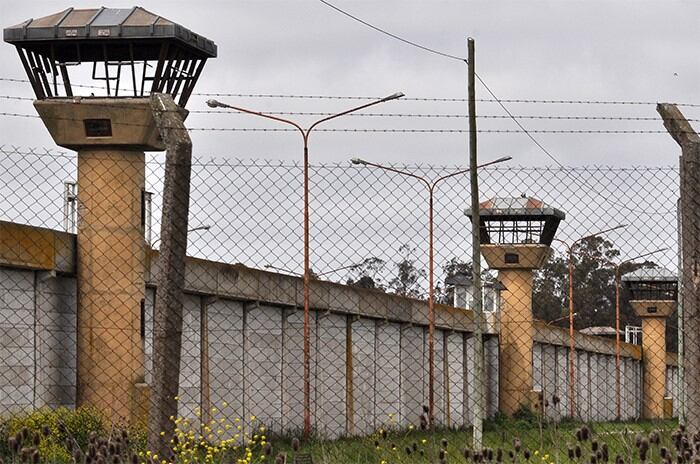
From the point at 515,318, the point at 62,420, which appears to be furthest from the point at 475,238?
the point at 515,318

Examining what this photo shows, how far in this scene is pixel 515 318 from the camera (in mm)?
56375

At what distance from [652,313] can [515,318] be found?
915 inches

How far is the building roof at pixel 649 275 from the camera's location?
78850mm

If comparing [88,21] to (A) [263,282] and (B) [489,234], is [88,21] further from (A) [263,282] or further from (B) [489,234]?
(B) [489,234]

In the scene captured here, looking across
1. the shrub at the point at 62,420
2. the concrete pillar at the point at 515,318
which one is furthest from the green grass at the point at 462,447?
the concrete pillar at the point at 515,318

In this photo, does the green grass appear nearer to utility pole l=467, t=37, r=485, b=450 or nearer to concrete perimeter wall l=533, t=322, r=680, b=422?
utility pole l=467, t=37, r=485, b=450

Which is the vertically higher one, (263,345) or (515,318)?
(515,318)

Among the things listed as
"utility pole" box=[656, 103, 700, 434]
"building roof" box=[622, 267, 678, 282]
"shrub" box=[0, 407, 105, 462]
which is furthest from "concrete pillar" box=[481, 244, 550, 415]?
"utility pole" box=[656, 103, 700, 434]

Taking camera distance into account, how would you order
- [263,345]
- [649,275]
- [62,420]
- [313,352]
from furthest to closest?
[649,275]
[313,352]
[263,345]
[62,420]

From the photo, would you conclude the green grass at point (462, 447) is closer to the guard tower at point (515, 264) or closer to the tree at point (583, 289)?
the guard tower at point (515, 264)

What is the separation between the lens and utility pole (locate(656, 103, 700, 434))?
1149 cm

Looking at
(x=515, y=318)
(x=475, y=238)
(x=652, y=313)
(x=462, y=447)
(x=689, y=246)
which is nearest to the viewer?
(x=689, y=246)

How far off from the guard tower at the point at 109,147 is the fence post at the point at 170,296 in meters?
13.8

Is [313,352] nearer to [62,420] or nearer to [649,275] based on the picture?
[62,420]
